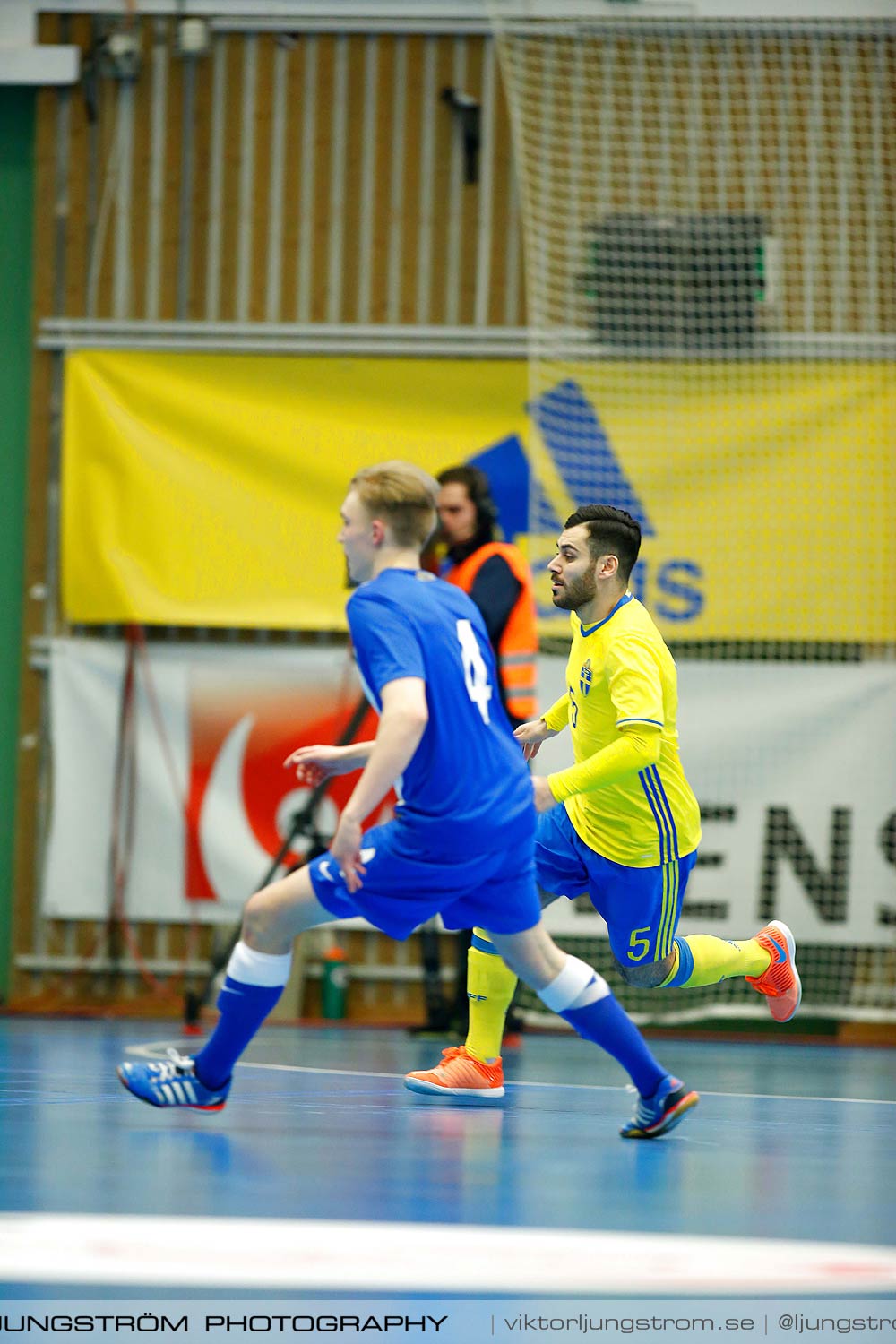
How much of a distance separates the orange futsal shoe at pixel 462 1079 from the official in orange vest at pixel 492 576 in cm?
186

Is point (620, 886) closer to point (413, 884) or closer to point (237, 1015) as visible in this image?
point (413, 884)

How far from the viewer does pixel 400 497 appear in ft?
12.3

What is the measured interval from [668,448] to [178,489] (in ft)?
8.38

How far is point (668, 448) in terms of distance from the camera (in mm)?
8359

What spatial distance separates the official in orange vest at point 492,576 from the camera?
6449 millimetres

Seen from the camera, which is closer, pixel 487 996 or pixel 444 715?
pixel 444 715

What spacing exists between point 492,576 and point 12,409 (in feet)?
12.3

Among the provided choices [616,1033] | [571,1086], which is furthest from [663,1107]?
[571,1086]

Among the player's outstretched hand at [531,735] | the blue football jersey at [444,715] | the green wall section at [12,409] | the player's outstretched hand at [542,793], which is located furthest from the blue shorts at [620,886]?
the green wall section at [12,409]

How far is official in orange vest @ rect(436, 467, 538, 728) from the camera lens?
21.2 feet

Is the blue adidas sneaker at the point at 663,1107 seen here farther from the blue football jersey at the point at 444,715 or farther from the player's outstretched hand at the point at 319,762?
the player's outstretched hand at the point at 319,762

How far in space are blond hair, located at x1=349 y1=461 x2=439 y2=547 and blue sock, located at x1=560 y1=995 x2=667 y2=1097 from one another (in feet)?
4.02

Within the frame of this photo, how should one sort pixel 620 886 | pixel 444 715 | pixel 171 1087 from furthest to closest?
1. pixel 620 886
2. pixel 171 1087
3. pixel 444 715
